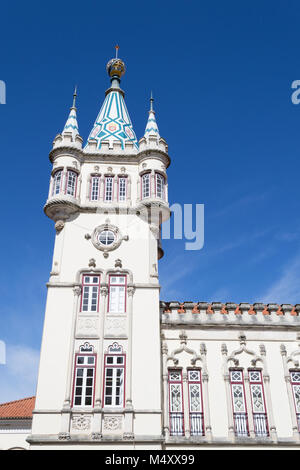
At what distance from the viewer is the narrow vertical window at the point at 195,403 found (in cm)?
2017

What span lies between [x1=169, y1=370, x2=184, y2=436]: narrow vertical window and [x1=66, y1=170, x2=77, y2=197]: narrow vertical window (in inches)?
444

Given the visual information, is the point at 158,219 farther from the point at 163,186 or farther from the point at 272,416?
the point at 272,416

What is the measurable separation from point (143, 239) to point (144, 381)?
7.60 meters

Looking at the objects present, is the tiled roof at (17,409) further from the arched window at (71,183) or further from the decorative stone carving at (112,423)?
the arched window at (71,183)

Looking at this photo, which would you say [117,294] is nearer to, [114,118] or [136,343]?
[136,343]

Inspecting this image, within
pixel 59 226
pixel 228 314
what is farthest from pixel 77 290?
pixel 228 314

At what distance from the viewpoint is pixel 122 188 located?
25.6m

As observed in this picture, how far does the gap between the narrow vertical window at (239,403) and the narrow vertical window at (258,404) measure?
0.45 meters

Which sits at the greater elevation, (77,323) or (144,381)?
(77,323)

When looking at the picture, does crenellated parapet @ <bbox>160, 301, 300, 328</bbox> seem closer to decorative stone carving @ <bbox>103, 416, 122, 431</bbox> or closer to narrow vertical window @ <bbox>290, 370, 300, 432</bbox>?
narrow vertical window @ <bbox>290, 370, 300, 432</bbox>

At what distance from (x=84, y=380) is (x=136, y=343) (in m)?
2.98

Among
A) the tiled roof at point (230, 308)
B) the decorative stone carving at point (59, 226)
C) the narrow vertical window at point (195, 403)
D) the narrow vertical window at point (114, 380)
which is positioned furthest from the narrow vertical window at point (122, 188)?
the narrow vertical window at point (195, 403)

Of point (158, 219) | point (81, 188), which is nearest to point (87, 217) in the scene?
point (81, 188)
